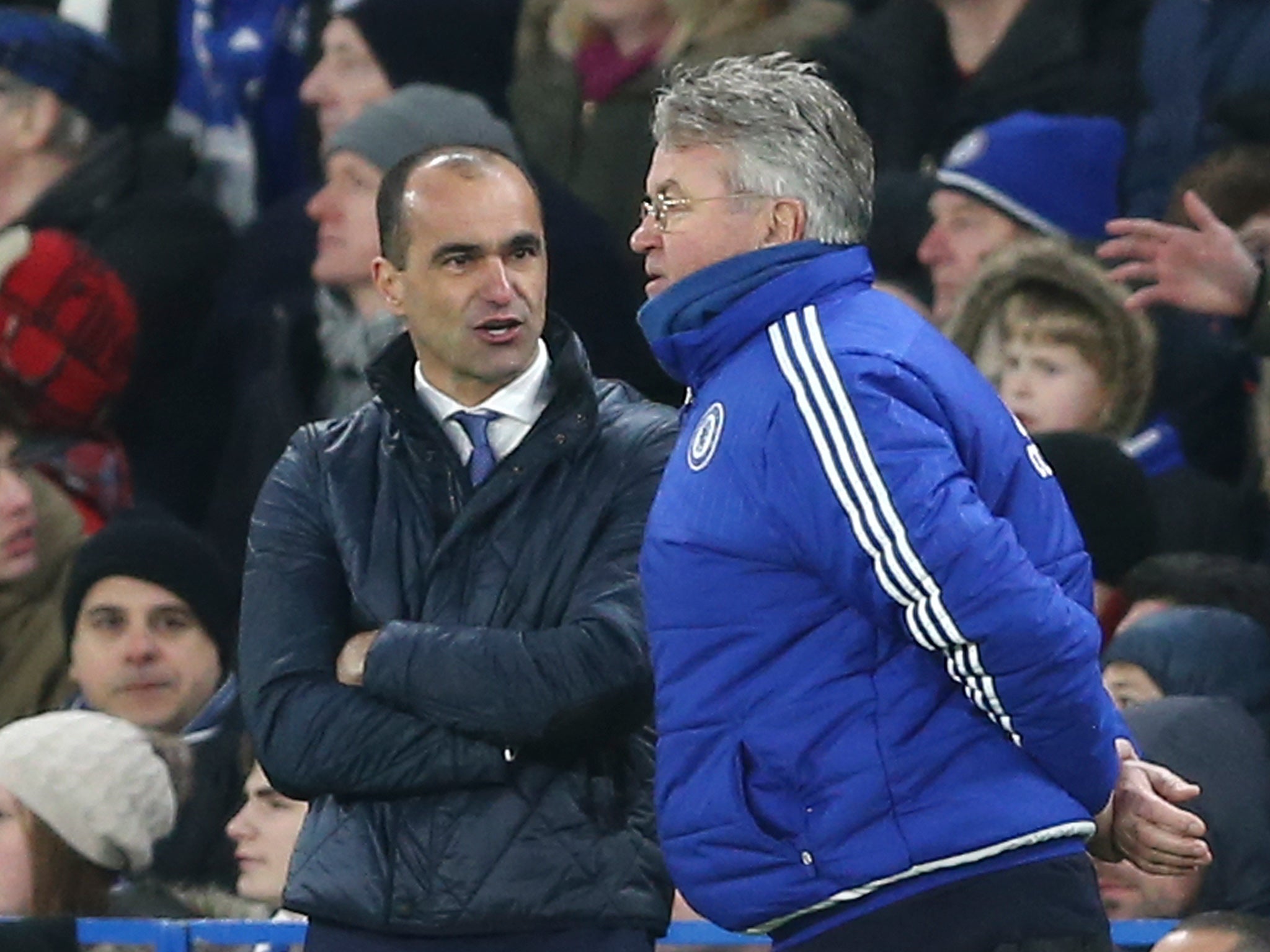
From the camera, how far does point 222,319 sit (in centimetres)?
738

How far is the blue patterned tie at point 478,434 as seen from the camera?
4227 mm

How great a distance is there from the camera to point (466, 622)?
409cm

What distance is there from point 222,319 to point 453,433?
10.6 feet

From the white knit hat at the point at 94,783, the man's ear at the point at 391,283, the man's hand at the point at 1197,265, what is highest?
the man's ear at the point at 391,283

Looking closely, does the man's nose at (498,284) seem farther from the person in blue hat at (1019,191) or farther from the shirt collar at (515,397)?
the person in blue hat at (1019,191)

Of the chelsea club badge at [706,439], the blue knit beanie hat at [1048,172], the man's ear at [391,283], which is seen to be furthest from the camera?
the blue knit beanie hat at [1048,172]

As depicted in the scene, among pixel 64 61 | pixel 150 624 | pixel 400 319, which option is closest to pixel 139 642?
pixel 150 624

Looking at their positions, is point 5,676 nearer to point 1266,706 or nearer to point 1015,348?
point 1015,348

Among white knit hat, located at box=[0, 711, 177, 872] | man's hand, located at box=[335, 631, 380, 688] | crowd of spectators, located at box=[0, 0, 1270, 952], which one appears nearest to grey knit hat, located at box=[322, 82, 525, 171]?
crowd of spectators, located at box=[0, 0, 1270, 952]

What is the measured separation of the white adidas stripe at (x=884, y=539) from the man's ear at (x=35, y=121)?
4.67 meters

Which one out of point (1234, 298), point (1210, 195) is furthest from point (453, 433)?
point (1210, 195)

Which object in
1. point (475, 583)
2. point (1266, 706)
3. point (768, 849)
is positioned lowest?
point (1266, 706)

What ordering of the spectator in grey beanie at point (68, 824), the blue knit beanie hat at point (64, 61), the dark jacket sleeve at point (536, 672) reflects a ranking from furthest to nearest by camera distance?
the blue knit beanie hat at point (64, 61) → the spectator in grey beanie at point (68, 824) → the dark jacket sleeve at point (536, 672)

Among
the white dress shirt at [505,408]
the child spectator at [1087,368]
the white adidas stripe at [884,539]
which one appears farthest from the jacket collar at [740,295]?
the child spectator at [1087,368]
